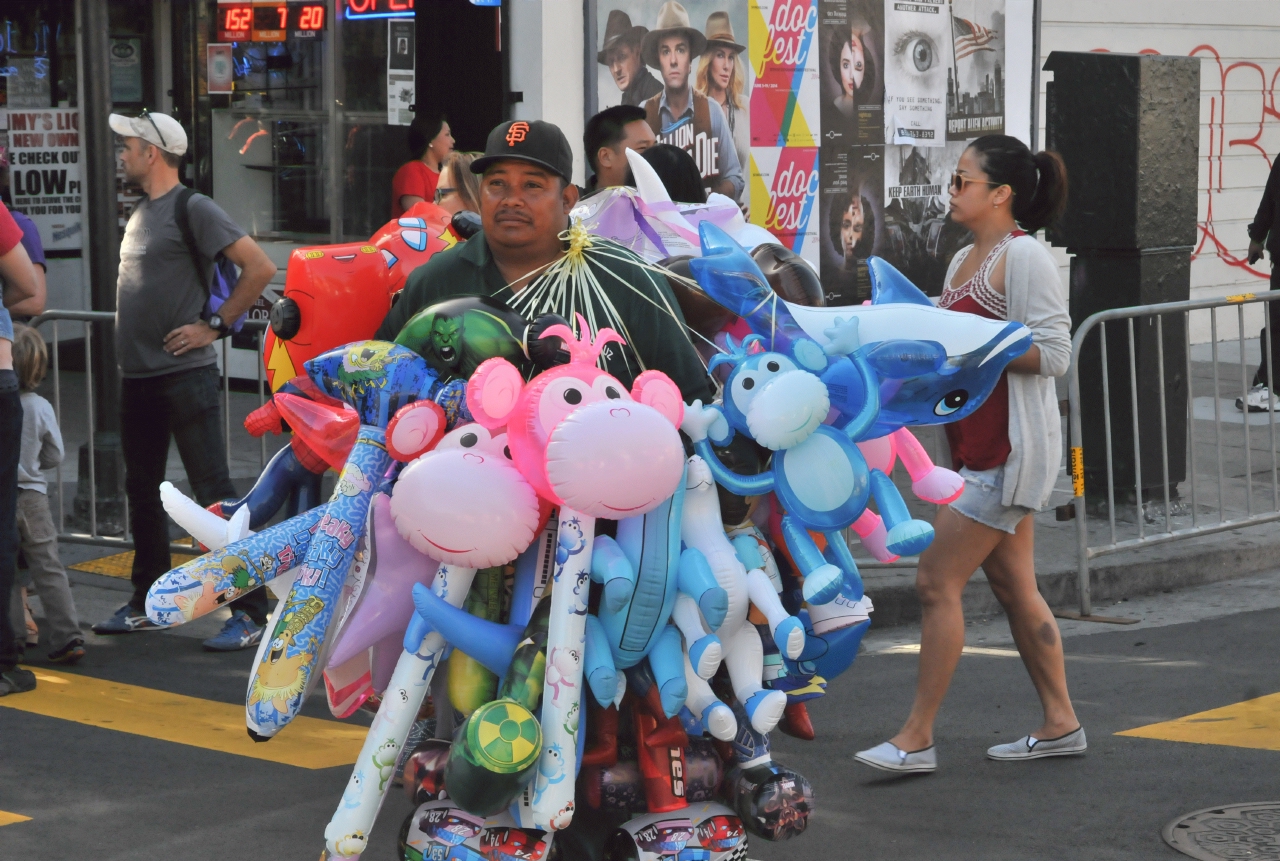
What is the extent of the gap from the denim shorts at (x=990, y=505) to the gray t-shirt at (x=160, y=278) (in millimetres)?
3206

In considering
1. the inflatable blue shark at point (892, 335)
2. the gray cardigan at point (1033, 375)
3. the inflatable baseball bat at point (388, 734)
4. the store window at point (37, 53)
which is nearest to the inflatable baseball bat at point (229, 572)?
the inflatable baseball bat at point (388, 734)

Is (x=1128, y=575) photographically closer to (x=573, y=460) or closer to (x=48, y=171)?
(x=573, y=460)

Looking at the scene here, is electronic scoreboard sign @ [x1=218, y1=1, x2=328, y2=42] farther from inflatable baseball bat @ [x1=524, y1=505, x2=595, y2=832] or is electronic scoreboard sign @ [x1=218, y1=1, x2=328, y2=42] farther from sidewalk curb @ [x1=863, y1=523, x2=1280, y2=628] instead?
inflatable baseball bat @ [x1=524, y1=505, x2=595, y2=832]

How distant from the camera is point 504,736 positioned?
9.90 feet

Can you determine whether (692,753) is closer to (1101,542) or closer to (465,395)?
(465,395)

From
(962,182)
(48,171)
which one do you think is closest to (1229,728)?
(962,182)

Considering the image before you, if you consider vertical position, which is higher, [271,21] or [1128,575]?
[271,21]

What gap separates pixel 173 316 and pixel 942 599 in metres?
3.37

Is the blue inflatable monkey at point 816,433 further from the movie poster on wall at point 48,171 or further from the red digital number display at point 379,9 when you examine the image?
the movie poster on wall at point 48,171

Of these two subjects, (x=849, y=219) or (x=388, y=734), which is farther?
(x=849, y=219)

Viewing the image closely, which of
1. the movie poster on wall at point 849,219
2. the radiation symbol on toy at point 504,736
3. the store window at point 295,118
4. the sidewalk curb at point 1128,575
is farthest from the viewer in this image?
the store window at point 295,118

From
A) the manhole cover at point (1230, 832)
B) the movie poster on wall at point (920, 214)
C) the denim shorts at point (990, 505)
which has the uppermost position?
the movie poster on wall at point (920, 214)

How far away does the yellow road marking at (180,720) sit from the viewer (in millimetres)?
5422

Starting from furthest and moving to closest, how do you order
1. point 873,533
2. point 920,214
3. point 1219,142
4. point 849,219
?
point 1219,142
point 920,214
point 849,219
point 873,533
